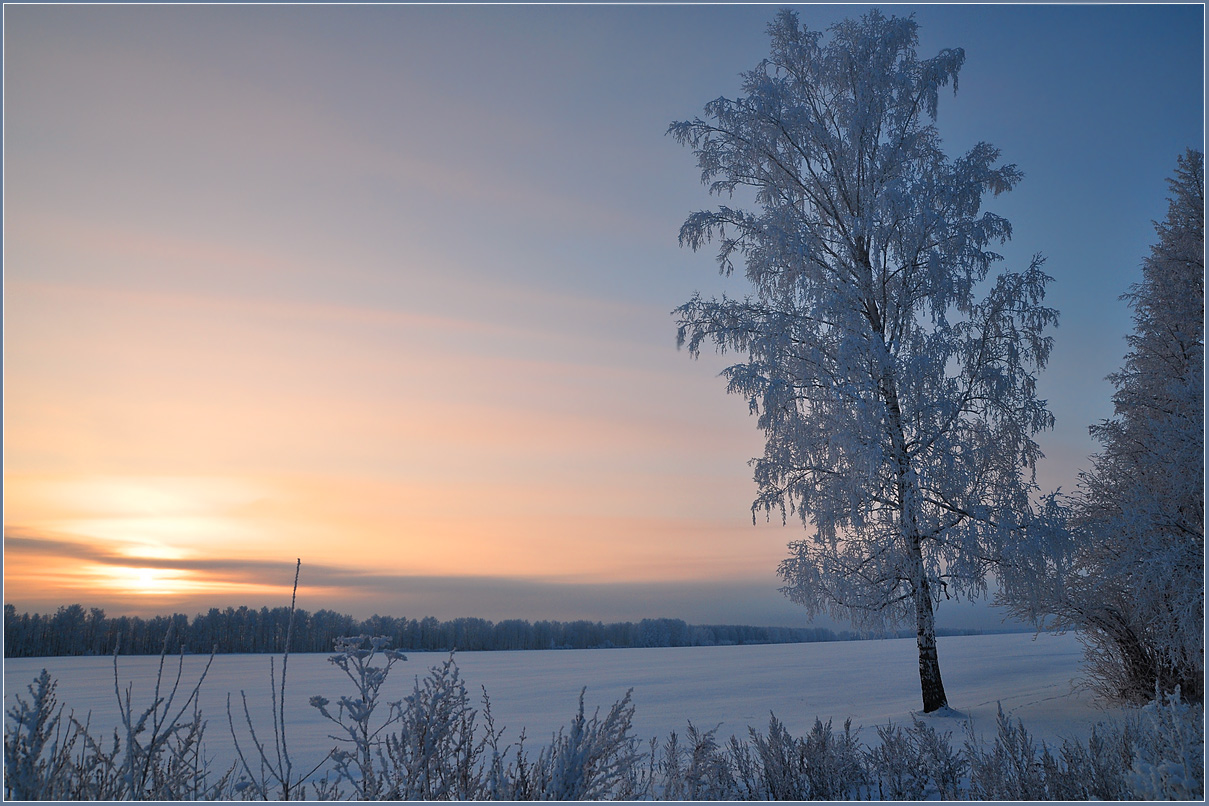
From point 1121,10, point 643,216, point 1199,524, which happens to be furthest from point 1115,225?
point 643,216

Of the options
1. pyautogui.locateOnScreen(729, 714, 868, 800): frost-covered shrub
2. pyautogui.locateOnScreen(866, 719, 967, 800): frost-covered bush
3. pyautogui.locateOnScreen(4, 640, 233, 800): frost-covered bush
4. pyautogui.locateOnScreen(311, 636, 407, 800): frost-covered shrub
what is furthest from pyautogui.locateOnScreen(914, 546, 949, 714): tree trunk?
pyautogui.locateOnScreen(4, 640, 233, 800): frost-covered bush

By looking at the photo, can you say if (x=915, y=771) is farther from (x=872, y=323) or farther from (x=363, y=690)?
(x=872, y=323)

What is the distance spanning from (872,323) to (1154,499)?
405cm

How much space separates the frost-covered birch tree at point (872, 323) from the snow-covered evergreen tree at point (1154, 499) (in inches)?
A: 52.1

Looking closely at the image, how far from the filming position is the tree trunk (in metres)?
8.58

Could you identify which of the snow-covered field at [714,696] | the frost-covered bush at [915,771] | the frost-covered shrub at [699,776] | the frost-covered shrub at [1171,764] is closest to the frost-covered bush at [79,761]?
the snow-covered field at [714,696]

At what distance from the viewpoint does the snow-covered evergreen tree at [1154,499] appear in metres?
8.18

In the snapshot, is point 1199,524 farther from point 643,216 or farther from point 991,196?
point 643,216

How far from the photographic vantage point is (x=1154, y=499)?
860 centimetres

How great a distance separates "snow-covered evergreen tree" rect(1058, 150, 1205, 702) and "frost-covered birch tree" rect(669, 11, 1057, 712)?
1.32 meters

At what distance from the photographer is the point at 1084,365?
9391mm

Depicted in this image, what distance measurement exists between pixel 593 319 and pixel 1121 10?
6620 mm

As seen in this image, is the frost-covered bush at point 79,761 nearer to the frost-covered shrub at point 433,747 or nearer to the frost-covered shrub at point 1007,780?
the frost-covered shrub at point 433,747

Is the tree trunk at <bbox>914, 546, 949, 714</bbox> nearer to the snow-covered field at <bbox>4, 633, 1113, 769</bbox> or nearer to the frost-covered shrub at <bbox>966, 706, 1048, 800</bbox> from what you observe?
the snow-covered field at <bbox>4, 633, 1113, 769</bbox>
